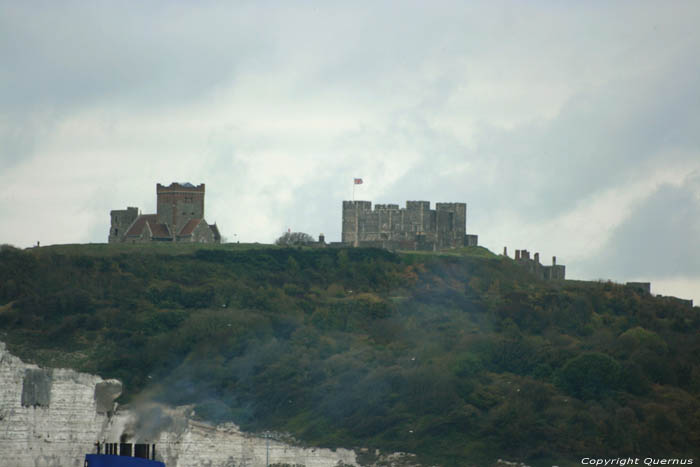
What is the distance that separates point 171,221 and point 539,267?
33.7 m

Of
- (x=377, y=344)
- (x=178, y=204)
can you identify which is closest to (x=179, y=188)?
(x=178, y=204)

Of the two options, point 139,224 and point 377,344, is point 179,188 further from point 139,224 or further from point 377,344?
point 377,344

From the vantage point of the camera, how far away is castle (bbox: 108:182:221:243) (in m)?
122

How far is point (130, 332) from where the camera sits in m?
98.9

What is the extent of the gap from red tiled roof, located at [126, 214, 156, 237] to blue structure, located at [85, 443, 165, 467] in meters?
39.6

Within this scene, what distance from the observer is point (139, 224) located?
405 ft

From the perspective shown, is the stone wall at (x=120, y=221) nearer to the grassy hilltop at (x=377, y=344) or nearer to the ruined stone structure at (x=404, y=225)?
→ the grassy hilltop at (x=377, y=344)

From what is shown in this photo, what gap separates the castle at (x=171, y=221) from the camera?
122250 millimetres

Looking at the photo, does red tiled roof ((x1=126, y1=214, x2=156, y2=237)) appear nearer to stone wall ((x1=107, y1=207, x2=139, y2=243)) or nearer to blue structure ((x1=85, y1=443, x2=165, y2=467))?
stone wall ((x1=107, y1=207, x2=139, y2=243))

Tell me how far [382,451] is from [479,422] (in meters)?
6.55

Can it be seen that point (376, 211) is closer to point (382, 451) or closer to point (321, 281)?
point (321, 281)

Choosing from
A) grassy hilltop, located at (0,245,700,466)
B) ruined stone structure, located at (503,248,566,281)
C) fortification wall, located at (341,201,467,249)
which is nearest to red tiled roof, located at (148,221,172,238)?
grassy hilltop, located at (0,245,700,466)

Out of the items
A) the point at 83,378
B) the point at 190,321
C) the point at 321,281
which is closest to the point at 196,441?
the point at 83,378

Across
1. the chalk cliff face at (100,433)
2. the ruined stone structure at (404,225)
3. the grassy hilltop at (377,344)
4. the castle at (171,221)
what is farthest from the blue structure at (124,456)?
the ruined stone structure at (404,225)
